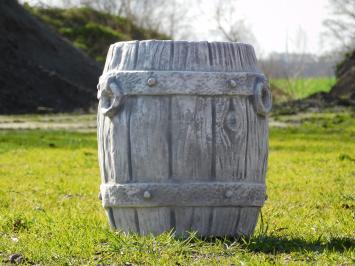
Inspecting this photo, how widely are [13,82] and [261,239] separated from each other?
26.2 metres

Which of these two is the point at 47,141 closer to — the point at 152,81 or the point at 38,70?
the point at 152,81

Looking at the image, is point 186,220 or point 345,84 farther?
point 345,84

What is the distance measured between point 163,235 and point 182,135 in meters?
0.62

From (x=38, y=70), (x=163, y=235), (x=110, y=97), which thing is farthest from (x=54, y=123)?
(x=163, y=235)

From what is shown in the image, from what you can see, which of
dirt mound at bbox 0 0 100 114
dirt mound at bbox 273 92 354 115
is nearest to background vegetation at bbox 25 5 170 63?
dirt mound at bbox 0 0 100 114

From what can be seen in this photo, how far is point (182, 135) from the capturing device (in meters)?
5.46

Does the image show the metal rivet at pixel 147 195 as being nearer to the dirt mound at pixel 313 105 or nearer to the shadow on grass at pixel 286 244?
the shadow on grass at pixel 286 244

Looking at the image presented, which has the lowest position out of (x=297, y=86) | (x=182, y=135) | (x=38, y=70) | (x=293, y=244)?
(x=297, y=86)

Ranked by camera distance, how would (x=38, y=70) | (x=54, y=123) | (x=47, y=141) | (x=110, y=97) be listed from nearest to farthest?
(x=110, y=97) < (x=47, y=141) < (x=54, y=123) < (x=38, y=70)

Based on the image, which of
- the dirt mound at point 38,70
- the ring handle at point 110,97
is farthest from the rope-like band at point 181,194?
the dirt mound at point 38,70

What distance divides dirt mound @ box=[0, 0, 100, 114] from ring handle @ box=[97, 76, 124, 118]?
77.3 feet

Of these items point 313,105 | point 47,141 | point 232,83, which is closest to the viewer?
point 232,83

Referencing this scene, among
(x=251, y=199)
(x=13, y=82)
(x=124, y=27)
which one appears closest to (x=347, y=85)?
(x=13, y=82)

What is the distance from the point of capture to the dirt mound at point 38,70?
3039 cm
